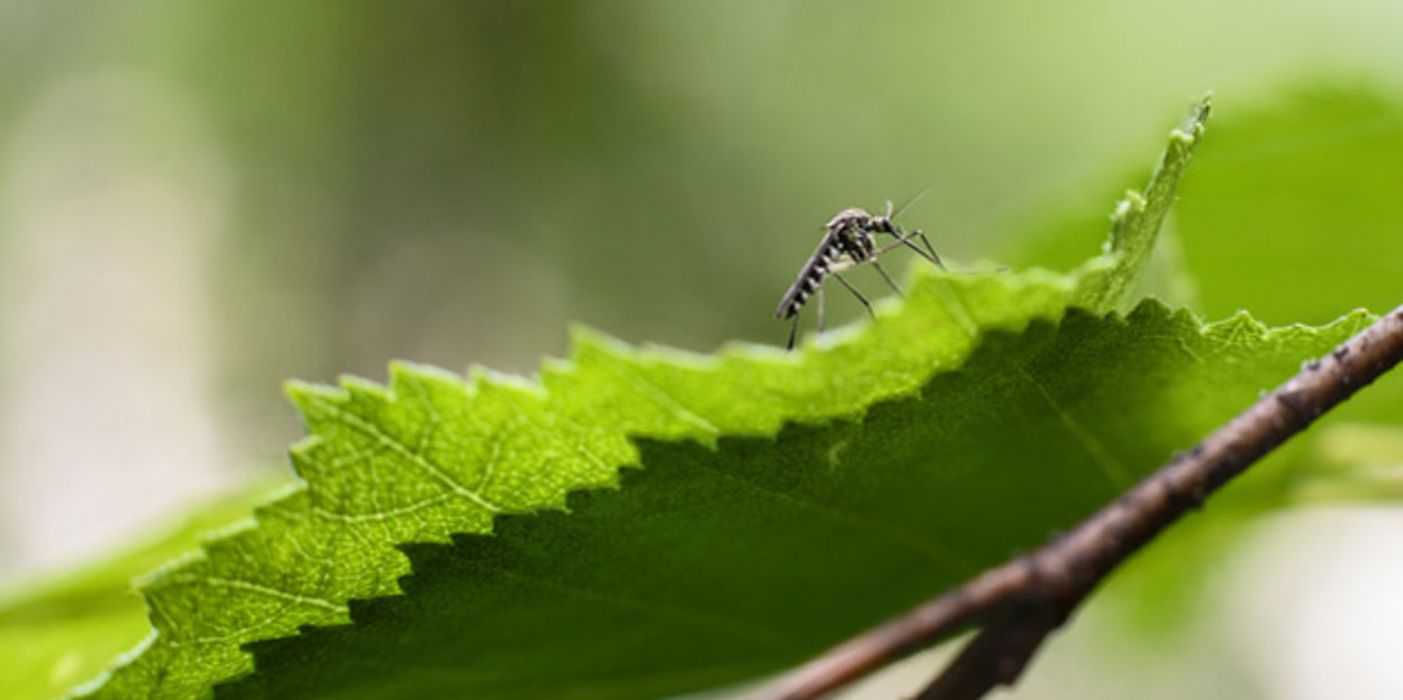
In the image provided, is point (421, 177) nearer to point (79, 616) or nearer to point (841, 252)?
point (841, 252)

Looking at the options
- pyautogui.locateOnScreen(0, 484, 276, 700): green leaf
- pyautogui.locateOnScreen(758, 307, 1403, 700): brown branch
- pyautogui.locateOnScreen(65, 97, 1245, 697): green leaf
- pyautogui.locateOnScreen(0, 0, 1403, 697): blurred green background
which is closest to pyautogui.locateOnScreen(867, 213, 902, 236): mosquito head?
pyautogui.locateOnScreen(0, 484, 276, 700): green leaf

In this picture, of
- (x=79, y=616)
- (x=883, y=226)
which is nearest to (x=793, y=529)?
(x=79, y=616)

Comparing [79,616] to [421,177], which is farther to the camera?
[421,177]

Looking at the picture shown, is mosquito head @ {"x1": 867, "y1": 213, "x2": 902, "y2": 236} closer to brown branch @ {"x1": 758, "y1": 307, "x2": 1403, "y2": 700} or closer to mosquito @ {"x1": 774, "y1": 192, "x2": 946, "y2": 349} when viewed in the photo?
mosquito @ {"x1": 774, "y1": 192, "x2": 946, "y2": 349}

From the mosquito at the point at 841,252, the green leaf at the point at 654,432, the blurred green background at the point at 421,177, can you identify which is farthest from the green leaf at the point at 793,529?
the blurred green background at the point at 421,177

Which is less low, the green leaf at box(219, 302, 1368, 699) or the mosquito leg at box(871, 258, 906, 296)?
the mosquito leg at box(871, 258, 906, 296)

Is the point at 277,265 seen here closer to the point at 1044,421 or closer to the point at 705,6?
the point at 705,6

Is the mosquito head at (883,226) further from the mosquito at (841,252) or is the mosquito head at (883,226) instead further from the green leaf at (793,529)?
the green leaf at (793,529)
